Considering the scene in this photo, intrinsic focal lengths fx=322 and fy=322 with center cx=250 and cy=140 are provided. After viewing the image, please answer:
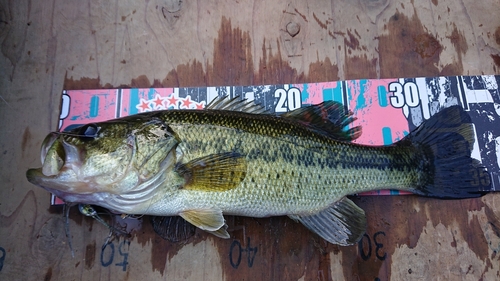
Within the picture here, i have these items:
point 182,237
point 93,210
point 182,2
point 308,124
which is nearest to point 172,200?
point 182,237

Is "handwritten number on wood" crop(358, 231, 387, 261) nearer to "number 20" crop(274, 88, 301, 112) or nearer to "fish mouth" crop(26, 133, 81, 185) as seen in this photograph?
"number 20" crop(274, 88, 301, 112)

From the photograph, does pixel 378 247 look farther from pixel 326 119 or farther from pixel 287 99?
pixel 287 99

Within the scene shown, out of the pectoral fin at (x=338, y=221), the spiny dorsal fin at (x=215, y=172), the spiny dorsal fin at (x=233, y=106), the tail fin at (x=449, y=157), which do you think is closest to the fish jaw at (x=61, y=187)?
the spiny dorsal fin at (x=215, y=172)

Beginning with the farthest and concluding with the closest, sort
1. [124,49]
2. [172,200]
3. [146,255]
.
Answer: [124,49], [146,255], [172,200]

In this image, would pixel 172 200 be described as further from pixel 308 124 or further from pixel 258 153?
pixel 308 124

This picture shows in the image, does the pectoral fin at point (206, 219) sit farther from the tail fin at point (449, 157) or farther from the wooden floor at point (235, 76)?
the tail fin at point (449, 157)

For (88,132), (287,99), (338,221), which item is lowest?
(338,221)

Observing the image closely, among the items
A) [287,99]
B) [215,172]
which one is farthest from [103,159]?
[287,99]

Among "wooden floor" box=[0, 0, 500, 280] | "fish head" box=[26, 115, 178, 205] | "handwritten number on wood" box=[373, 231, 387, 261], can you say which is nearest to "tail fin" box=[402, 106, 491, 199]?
"wooden floor" box=[0, 0, 500, 280]
